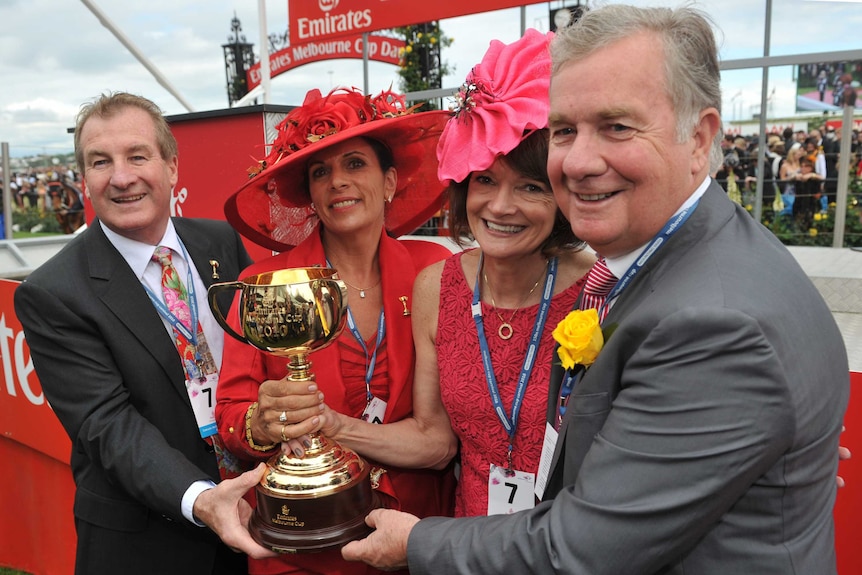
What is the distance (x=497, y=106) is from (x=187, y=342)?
1291 millimetres

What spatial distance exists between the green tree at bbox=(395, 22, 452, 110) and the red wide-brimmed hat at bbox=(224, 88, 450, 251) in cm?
841

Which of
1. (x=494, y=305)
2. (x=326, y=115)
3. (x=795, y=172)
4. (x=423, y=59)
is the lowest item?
(x=494, y=305)

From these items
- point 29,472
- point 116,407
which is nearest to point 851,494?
point 116,407

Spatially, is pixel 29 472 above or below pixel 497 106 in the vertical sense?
below

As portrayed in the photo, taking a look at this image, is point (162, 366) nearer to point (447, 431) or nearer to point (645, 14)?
point (447, 431)

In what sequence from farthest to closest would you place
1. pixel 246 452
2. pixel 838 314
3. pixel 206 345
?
pixel 838 314, pixel 206 345, pixel 246 452

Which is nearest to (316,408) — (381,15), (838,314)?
(838,314)

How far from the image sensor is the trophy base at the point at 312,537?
1.74m

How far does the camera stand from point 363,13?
21.0ft

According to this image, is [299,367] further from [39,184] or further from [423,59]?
[39,184]

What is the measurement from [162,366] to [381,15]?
4.90 m

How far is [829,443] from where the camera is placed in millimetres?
1296

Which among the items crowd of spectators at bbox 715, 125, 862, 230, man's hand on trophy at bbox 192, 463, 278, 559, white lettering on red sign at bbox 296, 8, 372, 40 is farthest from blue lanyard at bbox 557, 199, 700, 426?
crowd of spectators at bbox 715, 125, 862, 230

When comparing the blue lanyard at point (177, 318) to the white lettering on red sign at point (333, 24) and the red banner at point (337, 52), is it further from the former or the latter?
the red banner at point (337, 52)
